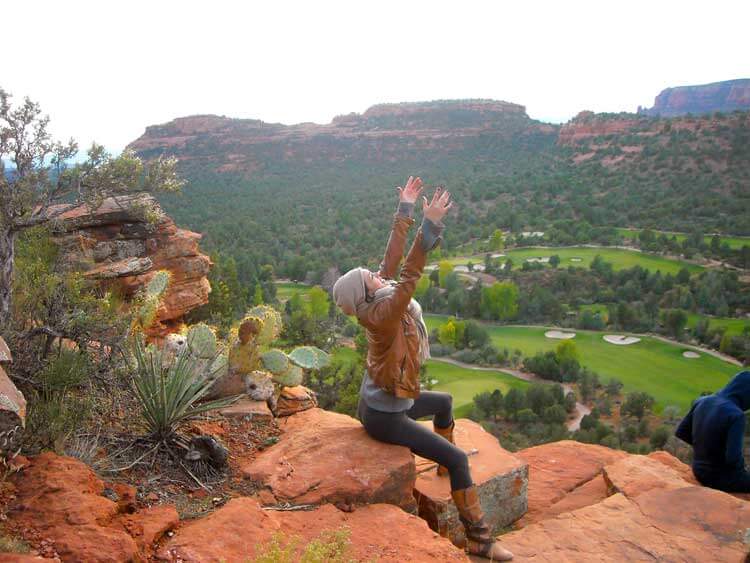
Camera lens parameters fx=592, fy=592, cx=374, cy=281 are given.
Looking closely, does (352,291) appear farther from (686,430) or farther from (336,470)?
(686,430)

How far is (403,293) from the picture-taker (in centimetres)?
338

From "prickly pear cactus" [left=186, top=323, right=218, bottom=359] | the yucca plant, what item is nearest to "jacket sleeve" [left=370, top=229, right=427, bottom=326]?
the yucca plant

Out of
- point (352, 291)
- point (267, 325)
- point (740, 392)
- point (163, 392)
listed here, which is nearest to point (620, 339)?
point (740, 392)

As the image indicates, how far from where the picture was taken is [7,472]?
2.88 m

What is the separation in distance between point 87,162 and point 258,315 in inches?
87.1

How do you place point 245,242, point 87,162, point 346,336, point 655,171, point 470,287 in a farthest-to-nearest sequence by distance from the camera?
1. point 655,171
2. point 245,242
3. point 470,287
4. point 346,336
5. point 87,162

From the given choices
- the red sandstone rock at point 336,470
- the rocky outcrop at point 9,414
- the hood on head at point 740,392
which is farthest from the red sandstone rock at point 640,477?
the rocky outcrop at point 9,414

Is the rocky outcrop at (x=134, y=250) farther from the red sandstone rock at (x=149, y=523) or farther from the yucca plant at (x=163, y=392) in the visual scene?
the red sandstone rock at (x=149, y=523)

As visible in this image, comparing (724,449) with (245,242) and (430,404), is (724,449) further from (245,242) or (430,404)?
(245,242)

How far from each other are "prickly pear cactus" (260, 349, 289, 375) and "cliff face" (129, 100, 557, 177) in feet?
240

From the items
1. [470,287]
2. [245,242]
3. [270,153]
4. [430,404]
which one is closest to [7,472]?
[430,404]

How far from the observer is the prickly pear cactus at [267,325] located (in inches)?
216

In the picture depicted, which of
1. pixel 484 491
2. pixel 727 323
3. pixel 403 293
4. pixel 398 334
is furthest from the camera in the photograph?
pixel 727 323

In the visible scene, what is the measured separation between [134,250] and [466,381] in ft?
52.1
